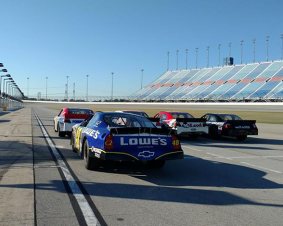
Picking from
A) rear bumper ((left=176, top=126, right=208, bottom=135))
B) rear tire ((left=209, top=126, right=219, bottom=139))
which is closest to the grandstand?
rear tire ((left=209, top=126, right=219, bottom=139))

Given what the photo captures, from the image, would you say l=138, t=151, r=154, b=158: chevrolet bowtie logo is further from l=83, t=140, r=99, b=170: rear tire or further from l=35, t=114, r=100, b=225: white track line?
l=35, t=114, r=100, b=225: white track line

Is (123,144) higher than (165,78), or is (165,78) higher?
(165,78)

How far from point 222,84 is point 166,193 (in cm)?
10971

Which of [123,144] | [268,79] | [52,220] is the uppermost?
[268,79]

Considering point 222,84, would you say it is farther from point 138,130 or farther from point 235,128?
point 138,130

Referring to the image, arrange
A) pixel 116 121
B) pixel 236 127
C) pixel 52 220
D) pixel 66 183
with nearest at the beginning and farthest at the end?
1. pixel 52 220
2. pixel 66 183
3. pixel 116 121
4. pixel 236 127

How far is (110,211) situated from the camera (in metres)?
6.67

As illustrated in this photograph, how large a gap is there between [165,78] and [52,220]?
147m

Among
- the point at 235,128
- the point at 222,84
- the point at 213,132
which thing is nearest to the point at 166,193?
the point at 235,128

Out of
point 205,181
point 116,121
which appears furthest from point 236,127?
point 205,181

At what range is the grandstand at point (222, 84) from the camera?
97.9m

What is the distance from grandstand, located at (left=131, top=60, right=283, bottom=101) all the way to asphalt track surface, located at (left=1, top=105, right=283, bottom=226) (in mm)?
75947

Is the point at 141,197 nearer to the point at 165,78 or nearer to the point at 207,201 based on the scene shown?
the point at 207,201

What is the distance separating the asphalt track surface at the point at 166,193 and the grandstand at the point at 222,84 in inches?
2990
